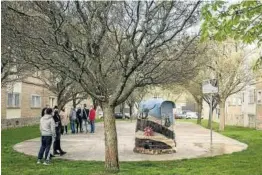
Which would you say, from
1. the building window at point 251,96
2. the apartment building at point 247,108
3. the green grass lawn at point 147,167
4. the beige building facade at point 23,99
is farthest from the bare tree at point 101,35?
the building window at point 251,96

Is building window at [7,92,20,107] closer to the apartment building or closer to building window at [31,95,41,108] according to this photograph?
building window at [31,95,41,108]

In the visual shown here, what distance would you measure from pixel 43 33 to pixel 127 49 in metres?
2.11

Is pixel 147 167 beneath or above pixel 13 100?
beneath

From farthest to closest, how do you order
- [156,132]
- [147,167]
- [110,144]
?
[156,132], [147,167], [110,144]

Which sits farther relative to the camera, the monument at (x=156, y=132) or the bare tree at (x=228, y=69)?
the bare tree at (x=228, y=69)

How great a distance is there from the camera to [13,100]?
37.1 m

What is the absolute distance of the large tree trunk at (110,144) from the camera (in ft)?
37.0

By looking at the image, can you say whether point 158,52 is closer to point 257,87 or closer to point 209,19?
point 209,19

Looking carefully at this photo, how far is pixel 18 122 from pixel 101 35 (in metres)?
28.4

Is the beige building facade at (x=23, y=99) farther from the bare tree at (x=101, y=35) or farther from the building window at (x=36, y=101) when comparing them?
the bare tree at (x=101, y=35)

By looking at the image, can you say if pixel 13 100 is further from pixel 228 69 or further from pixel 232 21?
pixel 232 21

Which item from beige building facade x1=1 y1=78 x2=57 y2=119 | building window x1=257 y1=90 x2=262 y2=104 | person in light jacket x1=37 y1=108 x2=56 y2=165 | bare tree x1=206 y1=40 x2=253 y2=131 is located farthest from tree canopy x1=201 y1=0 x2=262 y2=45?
→ building window x1=257 y1=90 x2=262 y2=104

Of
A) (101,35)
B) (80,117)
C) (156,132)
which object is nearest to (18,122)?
(80,117)

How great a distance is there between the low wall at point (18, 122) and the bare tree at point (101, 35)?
2298cm
